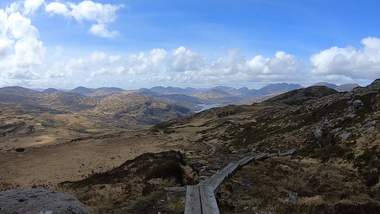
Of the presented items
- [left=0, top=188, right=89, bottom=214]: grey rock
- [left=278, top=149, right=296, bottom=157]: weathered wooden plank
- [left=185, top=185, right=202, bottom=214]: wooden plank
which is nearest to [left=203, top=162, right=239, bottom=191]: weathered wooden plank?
[left=185, top=185, right=202, bottom=214]: wooden plank

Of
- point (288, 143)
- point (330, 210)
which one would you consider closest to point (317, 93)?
point (288, 143)

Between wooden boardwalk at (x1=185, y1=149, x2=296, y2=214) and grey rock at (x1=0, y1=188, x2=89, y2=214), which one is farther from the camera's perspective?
wooden boardwalk at (x1=185, y1=149, x2=296, y2=214)

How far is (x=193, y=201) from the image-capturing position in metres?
21.3

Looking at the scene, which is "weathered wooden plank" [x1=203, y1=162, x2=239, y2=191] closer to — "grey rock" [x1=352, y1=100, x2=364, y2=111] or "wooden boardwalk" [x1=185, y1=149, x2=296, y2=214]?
"wooden boardwalk" [x1=185, y1=149, x2=296, y2=214]

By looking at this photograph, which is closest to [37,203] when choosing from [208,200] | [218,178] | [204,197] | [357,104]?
[208,200]

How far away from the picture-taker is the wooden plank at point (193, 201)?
63.1 ft

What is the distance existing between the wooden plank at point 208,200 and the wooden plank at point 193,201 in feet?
0.64

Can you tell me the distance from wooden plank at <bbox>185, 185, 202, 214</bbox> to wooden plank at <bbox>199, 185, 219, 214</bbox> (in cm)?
19

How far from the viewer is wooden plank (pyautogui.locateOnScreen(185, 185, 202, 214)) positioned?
19236 mm

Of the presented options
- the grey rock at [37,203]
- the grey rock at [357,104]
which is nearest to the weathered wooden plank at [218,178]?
the grey rock at [37,203]

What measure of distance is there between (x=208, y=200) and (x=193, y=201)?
2.54 ft

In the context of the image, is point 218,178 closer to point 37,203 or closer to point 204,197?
point 204,197

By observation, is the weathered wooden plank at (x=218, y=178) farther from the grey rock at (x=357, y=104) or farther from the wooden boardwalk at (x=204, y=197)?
the grey rock at (x=357, y=104)

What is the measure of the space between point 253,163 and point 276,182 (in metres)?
10.8
